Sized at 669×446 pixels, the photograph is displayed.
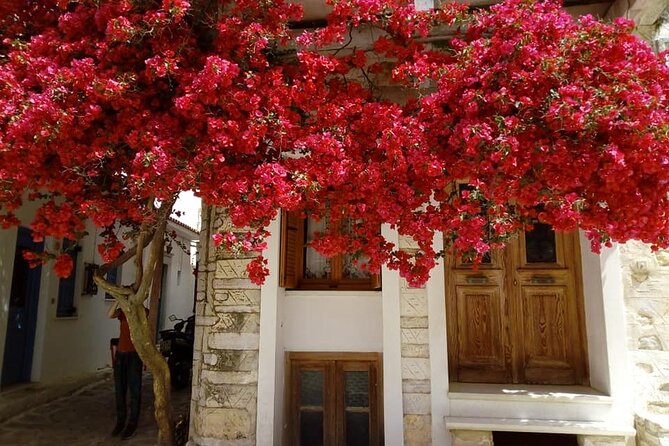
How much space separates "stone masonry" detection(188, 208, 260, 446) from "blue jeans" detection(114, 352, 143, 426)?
109cm

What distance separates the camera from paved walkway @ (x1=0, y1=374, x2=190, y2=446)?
5.76 m

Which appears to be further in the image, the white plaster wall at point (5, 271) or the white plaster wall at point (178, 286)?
the white plaster wall at point (178, 286)

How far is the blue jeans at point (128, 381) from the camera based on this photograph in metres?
5.94

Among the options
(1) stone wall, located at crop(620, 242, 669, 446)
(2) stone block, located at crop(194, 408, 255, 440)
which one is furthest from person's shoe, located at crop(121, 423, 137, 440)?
(1) stone wall, located at crop(620, 242, 669, 446)

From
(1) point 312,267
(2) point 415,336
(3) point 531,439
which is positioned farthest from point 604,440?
(1) point 312,267

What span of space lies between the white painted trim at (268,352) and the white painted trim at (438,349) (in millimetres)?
1492

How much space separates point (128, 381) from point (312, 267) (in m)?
2.50

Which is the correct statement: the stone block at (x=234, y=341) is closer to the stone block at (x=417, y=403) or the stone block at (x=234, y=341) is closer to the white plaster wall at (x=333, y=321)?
the white plaster wall at (x=333, y=321)

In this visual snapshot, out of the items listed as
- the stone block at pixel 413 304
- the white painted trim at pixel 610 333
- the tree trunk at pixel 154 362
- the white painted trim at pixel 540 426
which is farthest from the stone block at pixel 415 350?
the tree trunk at pixel 154 362

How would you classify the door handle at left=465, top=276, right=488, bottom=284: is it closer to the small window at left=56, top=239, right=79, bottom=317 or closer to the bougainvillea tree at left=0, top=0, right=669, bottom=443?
the bougainvillea tree at left=0, top=0, right=669, bottom=443

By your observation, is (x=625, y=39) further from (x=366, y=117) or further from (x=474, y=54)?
(x=366, y=117)

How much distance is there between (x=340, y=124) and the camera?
12.6 ft

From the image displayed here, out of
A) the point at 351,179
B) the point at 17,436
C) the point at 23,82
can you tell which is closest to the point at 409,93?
the point at 351,179

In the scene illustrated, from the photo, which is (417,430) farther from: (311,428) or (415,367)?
(311,428)
